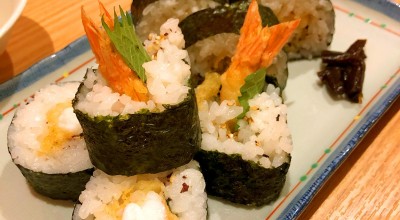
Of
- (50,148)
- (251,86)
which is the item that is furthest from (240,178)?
(50,148)

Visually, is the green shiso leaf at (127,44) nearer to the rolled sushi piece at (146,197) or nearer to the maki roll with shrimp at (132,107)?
the maki roll with shrimp at (132,107)

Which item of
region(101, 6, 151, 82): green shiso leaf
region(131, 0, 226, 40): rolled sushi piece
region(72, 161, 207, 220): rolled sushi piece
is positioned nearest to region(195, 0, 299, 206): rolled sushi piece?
region(72, 161, 207, 220): rolled sushi piece

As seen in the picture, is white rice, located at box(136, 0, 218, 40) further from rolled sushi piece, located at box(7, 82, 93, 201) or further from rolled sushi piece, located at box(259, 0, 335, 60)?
rolled sushi piece, located at box(7, 82, 93, 201)

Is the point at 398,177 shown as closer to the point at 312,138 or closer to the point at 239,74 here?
the point at 312,138

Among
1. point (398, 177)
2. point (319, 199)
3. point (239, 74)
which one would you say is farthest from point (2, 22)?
point (398, 177)

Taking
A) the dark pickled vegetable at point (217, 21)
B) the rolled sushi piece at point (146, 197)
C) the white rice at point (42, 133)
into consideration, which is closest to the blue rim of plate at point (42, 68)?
the white rice at point (42, 133)

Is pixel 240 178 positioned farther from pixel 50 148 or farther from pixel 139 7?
pixel 139 7
